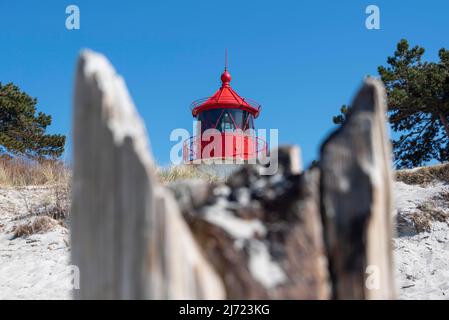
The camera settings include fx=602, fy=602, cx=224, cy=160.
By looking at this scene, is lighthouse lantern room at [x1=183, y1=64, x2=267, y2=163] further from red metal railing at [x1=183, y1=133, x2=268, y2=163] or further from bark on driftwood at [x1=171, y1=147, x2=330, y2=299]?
bark on driftwood at [x1=171, y1=147, x2=330, y2=299]

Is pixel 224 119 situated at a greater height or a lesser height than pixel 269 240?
greater

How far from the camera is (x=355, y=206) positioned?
131 cm

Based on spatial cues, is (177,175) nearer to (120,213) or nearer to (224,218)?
(224,218)

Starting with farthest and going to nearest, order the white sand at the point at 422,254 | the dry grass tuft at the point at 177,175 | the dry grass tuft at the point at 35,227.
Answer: the dry grass tuft at the point at 177,175 → the dry grass tuft at the point at 35,227 → the white sand at the point at 422,254

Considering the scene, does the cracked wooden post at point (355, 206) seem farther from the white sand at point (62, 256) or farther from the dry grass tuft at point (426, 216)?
the dry grass tuft at point (426, 216)

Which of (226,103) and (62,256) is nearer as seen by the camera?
(62,256)

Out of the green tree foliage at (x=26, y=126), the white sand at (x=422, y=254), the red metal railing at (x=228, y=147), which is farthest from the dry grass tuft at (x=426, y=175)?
the green tree foliage at (x=26, y=126)

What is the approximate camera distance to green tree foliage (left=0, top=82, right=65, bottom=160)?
20156 mm

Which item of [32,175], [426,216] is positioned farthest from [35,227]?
[426,216]

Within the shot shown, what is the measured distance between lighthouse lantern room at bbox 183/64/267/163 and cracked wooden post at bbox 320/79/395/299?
1571 cm

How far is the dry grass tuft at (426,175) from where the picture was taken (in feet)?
29.9

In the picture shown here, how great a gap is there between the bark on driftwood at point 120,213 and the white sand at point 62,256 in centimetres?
427

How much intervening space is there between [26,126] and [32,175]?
10587 millimetres

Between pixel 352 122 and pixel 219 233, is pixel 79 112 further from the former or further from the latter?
pixel 352 122
